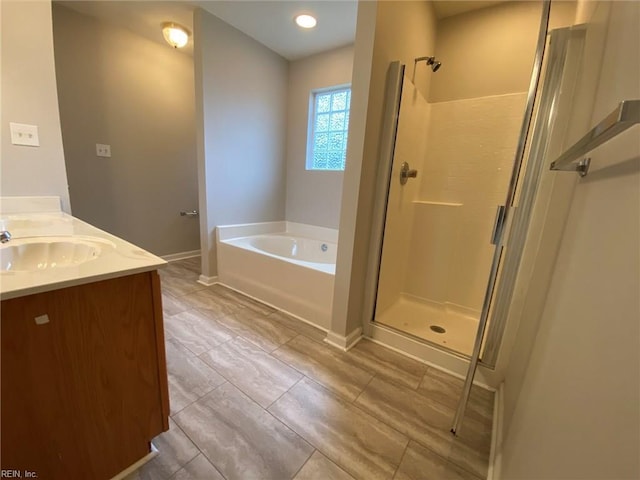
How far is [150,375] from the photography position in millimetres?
852

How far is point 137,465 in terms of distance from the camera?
0.90 m

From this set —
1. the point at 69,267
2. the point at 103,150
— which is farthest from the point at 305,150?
the point at 69,267

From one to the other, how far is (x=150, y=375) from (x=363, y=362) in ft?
3.73

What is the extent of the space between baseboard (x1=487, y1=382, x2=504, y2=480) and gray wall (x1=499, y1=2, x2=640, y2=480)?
0.24 ft

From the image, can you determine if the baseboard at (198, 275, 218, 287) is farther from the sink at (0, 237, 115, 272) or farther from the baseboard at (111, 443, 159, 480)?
the baseboard at (111, 443, 159, 480)

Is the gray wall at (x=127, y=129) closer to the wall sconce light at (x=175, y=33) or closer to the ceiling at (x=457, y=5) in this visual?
the wall sconce light at (x=175, y=33)

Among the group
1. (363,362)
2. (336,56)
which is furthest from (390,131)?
(336,56)

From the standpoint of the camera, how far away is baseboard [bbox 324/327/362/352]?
5.47ft

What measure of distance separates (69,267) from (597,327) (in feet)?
4.22

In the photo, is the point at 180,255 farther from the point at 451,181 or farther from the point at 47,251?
the point at 451,181

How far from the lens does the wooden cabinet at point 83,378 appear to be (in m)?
0.61

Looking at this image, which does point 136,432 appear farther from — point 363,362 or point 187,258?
point 187,258

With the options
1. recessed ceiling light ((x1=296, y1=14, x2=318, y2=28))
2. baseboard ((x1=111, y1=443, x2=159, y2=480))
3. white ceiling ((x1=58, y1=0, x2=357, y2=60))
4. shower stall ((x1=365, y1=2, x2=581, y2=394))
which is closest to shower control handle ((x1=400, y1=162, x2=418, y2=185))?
shower stall ((x1=365, y1=2, x2=581, y2=394))

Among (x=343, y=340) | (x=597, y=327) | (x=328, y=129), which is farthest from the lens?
(x=328, y=129)
